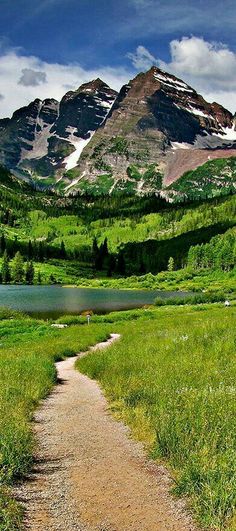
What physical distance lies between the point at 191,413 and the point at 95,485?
300 centimetres

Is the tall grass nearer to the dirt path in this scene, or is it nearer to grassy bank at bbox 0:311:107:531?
the dirt path

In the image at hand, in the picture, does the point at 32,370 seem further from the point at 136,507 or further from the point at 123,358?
the point at 136,507

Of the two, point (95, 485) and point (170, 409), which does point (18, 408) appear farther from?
point (95, 485)

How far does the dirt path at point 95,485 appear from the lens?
28.1 ft

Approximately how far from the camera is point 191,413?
11.7 m

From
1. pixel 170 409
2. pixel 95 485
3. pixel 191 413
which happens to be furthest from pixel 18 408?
pixel 191 413

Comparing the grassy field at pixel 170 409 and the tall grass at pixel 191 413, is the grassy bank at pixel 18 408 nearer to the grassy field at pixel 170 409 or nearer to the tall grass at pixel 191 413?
the grassy field at pixel 170 409

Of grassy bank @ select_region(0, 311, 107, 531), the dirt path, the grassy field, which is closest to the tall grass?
Answer: the grassy field

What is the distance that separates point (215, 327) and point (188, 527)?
24.7m

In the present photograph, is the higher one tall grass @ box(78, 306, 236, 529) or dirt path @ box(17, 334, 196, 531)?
tall grass @ box(78, 306, 236, 529)

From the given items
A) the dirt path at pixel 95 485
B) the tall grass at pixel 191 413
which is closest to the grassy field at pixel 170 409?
the tall grass at pixel 191 413

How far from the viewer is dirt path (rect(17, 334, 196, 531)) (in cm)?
858

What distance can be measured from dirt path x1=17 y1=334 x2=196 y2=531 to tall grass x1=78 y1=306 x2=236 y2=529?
472 mm

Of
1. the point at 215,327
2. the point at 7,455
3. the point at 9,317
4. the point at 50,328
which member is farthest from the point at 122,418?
the point at 9,317
